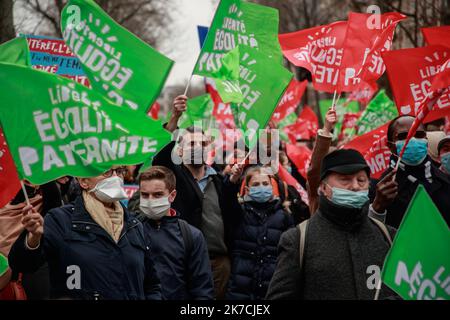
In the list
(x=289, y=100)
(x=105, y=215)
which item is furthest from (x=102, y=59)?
(x=289, y=100)

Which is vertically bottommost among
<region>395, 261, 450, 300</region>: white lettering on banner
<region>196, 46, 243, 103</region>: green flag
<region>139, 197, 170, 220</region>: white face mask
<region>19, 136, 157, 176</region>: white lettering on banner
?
<region>139, 197, 170, 220</region>: white face mask

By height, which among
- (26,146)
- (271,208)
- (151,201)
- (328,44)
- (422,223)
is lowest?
(271,208)

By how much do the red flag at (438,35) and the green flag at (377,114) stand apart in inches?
187

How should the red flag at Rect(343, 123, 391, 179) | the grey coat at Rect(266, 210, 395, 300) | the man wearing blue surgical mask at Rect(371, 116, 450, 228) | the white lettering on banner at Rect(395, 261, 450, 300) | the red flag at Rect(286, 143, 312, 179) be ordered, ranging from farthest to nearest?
the red flag at Rect(286, 143, 312, 179) → the red flag at Rect(343, 123, 391, 179) → the man wearing blue surgical mask at Rect(371, 116, 450, 228) → the grey coat at Rect(266, 210, 395, 300) → the white lettering on banner at Rect(395, 261, 450, 300)

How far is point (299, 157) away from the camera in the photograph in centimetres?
973

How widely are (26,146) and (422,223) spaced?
2283mm

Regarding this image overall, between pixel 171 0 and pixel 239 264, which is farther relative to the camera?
pixel 171 0

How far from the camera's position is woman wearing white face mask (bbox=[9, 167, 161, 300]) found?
4.07m

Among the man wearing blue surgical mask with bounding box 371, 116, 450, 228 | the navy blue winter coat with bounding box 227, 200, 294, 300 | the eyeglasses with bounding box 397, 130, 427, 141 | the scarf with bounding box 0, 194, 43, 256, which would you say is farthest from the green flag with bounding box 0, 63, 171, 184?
the eyeglasses with bounding box 397, 130, 427, 141

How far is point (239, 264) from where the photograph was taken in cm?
604

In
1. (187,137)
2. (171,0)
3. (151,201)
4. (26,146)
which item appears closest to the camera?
(26,146)

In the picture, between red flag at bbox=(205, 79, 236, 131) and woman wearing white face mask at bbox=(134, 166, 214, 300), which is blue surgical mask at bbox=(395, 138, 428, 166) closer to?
woman wearing white face mask at bbox=(134, 166, 214, 300)

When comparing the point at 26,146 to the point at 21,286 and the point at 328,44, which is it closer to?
the point at 21,286
